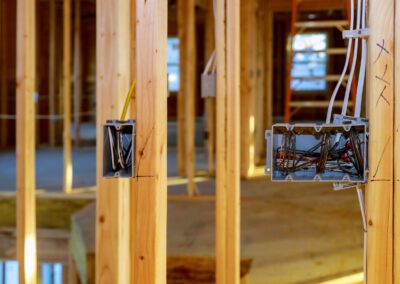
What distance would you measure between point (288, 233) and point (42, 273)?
96.3 inches

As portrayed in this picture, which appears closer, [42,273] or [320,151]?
[320,151]

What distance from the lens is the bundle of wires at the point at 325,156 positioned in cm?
149

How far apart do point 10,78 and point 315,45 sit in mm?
5261

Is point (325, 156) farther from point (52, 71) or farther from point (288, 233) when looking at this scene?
point (52, 71)

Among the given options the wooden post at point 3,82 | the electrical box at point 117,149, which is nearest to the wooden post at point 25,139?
the electrical box at point 117,149

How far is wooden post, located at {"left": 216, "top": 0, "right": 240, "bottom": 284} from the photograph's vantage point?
2.56 meters

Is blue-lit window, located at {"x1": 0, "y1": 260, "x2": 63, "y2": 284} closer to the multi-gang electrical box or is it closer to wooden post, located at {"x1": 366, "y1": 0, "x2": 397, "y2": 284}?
the multi-gang electrical box

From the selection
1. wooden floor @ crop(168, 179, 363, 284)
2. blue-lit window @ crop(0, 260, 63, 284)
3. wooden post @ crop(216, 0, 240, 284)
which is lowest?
blue-lit window @ crop(0, 260, 63, 284)

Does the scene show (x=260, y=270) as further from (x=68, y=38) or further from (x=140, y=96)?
(x=68, y=38)

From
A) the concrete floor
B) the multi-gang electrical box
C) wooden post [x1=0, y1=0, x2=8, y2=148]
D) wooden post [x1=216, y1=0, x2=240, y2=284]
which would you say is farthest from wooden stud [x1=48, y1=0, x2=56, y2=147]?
the multi-gang electrical box

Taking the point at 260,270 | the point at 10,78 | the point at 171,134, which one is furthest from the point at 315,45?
the point at 260,270

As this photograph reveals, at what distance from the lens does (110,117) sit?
2293mm

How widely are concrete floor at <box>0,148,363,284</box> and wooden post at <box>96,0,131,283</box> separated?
965mm

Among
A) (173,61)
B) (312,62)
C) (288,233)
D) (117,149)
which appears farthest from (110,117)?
(312,62)
